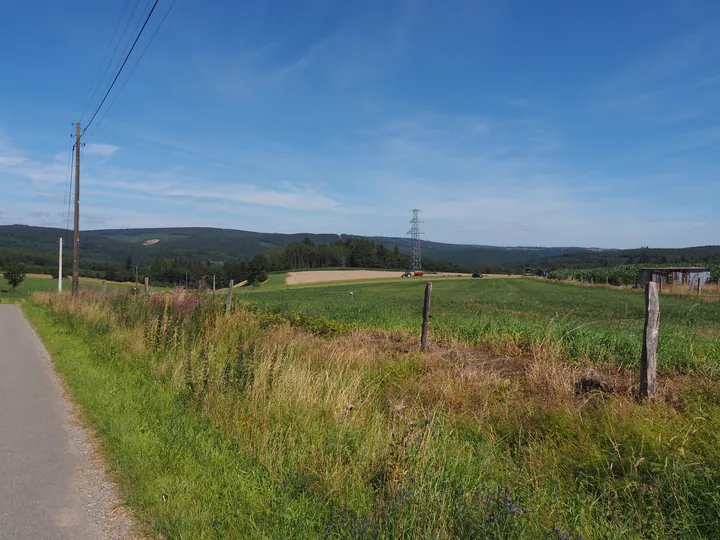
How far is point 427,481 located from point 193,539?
177 cm

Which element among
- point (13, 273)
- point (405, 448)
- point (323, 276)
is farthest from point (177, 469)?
point (323, 276)

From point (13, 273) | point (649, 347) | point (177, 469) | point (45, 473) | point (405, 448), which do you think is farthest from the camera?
point (13, 273)

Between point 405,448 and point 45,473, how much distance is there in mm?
3477

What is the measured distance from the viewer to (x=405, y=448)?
4355mm

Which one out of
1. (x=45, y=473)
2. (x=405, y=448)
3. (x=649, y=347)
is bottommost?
(x=45, y=473)

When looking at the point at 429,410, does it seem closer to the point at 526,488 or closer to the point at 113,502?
the point at 526,488

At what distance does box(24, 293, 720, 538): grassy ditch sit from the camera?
359 cm

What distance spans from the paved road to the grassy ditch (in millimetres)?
294

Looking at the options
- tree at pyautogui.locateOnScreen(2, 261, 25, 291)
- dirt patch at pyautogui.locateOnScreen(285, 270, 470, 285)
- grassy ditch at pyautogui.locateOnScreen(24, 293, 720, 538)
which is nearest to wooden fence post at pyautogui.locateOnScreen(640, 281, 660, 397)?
grassy ditch at pyautogui.locateOnScreen(24, 293, 720, 538)

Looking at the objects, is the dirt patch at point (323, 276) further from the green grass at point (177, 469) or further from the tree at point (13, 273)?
the green grass at point (177, 469)

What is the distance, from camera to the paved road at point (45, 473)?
3.81m

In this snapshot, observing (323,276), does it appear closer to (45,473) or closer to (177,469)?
(45,473)

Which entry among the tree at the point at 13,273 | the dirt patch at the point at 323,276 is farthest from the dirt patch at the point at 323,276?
the tree at the point at 13,273

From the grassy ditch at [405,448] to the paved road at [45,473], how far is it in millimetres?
294
